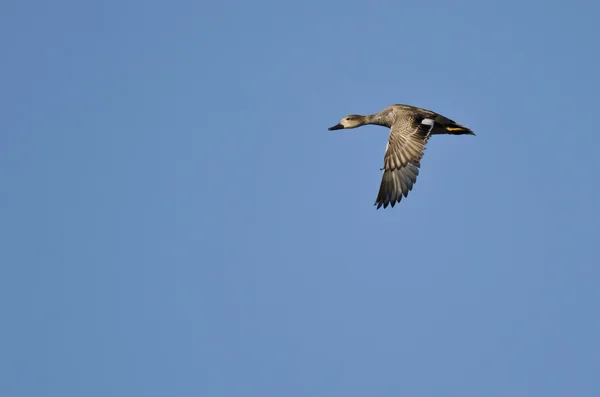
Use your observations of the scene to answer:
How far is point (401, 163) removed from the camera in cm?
2203

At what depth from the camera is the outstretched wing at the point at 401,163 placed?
860 inches

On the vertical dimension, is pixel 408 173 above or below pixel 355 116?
below

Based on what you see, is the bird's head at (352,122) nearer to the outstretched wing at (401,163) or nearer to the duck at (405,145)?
the duck at (405,145)

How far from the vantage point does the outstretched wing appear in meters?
21.8

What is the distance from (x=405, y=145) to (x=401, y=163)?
0.57 m

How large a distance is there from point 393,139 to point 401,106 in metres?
2.32

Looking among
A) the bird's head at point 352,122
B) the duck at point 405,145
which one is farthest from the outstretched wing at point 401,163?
the bird's head at point 352,122

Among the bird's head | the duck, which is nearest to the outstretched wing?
the duck

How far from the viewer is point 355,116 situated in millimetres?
26828

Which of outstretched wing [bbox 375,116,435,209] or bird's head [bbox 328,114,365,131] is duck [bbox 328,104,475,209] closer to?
outstretched wing [bbox 375,116,435,209]

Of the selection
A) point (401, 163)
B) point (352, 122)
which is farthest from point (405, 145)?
point (352, 122)

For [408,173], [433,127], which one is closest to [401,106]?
[433,127]

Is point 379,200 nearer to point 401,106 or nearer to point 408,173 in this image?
point 408,173

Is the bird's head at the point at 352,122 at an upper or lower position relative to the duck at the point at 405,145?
upper
